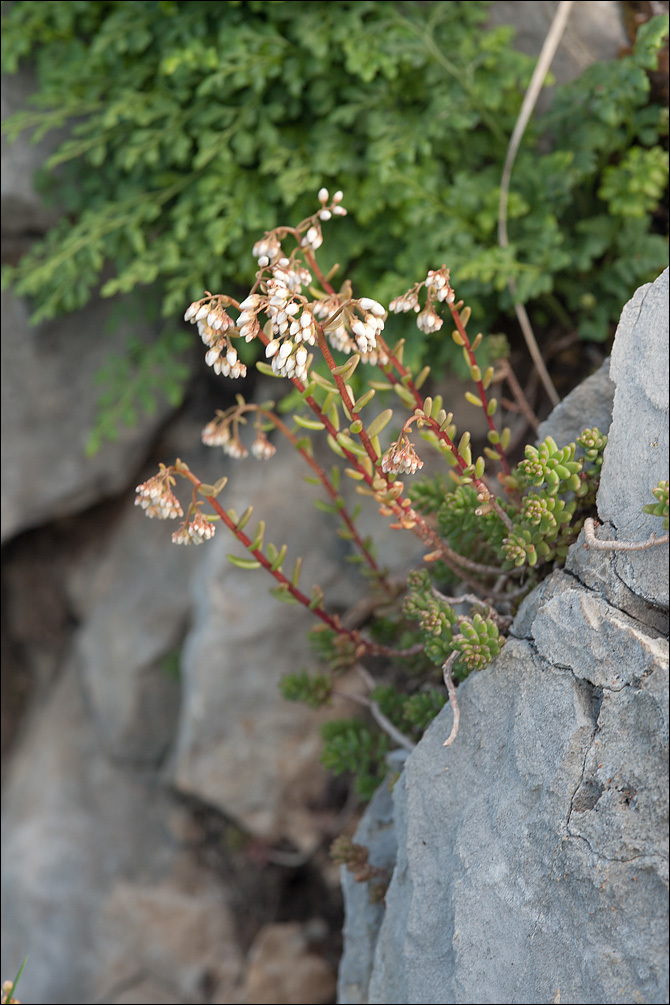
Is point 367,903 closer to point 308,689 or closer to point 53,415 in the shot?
point 308,689

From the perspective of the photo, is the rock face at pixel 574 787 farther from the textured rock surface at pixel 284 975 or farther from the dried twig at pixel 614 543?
the textured rock surface at pixel 284 975

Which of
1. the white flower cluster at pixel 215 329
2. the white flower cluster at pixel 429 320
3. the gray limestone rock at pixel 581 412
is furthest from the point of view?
the gray limestone rock at pixel 581 412

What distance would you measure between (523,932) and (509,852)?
0.22 meters

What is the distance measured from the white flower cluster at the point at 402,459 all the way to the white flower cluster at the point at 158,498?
0.66 m

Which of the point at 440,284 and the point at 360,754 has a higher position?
the point at 440,284

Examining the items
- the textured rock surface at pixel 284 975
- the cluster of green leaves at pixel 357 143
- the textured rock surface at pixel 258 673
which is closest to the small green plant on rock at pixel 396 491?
the cluster of green leaves at pixel 357 143

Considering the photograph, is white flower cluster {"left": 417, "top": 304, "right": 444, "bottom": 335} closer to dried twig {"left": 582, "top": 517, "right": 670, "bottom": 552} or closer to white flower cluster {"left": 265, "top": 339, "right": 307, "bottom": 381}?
white flower cluster {"left": 265, "top": 339, "right": 307, "bottom": 381}

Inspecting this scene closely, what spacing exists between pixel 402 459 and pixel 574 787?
107 cm

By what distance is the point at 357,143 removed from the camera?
146 inches

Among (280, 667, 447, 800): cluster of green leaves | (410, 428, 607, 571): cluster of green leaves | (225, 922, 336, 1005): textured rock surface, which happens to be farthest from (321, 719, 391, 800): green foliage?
(225, 922, 336, 1005): textured rock surface

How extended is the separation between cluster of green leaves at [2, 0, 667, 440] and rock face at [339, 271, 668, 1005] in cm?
139

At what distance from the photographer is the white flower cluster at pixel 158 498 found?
2.40 metres

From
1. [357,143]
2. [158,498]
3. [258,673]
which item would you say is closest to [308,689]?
[258,673]

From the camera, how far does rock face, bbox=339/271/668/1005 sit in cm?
213
